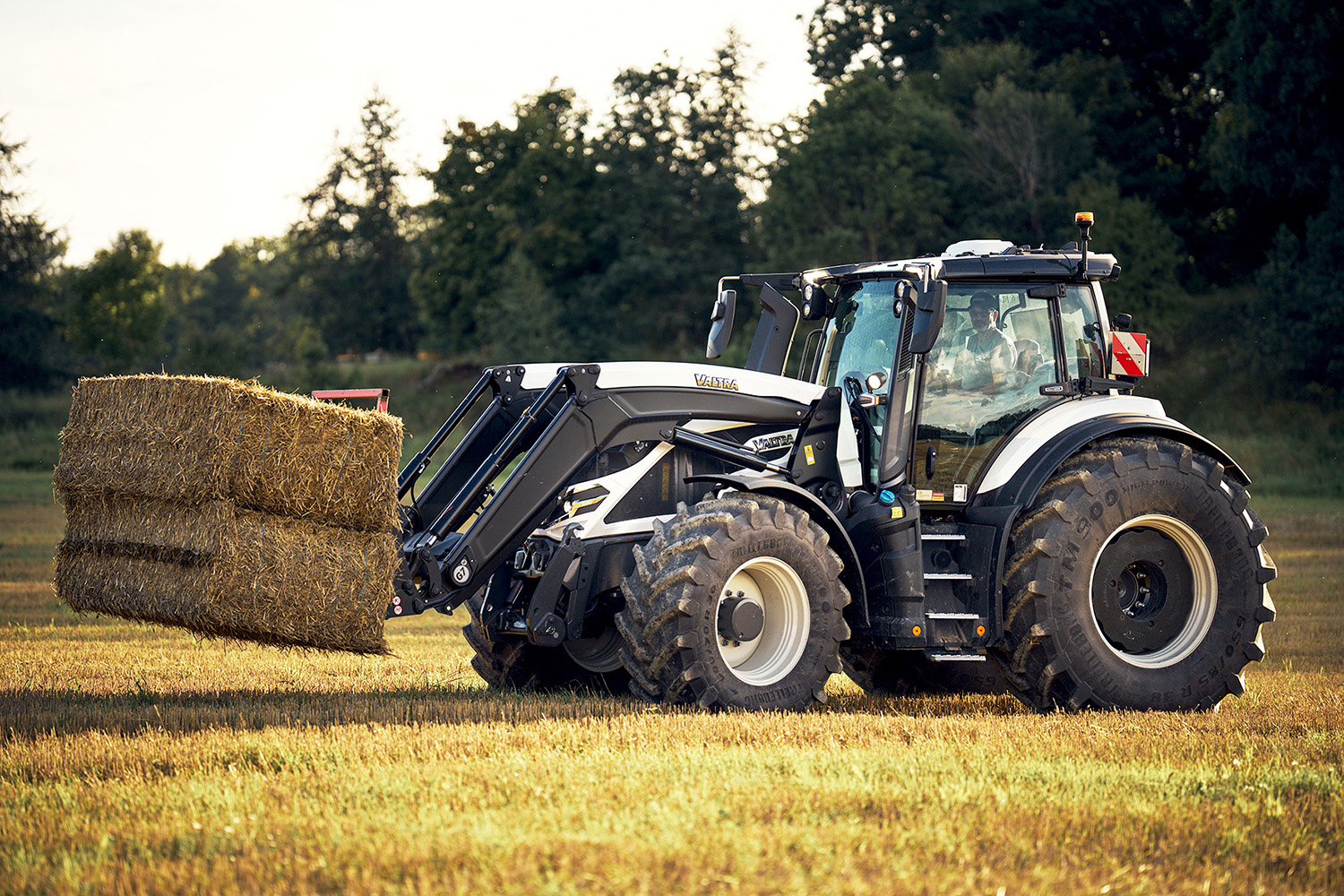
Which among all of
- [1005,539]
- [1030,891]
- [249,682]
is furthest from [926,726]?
[249,682]

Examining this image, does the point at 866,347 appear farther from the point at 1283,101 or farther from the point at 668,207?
the point at 668,207

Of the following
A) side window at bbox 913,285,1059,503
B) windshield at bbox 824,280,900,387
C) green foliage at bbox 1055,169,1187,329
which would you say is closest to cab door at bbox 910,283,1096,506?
side window at bbox 913,285,1059,503

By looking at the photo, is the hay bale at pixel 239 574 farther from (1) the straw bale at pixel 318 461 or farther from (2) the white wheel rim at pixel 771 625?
(2) the white wheel rim at pixel 771 625

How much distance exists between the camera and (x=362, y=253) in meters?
78.3

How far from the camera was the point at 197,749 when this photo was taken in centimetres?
682

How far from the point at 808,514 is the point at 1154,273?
42612 millimetres

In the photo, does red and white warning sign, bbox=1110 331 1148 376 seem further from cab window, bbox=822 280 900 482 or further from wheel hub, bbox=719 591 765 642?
wheel hub, bbox=719 591 765 642

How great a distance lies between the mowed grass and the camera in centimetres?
489

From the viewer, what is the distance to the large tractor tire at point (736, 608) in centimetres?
781

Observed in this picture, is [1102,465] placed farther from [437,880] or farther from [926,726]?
[437,880]

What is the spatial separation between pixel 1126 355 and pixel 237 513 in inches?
237

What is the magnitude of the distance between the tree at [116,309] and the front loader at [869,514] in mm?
67916

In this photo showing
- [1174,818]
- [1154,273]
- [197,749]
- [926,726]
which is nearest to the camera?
[1174,818]

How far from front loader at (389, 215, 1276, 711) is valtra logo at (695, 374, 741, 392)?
1cm
